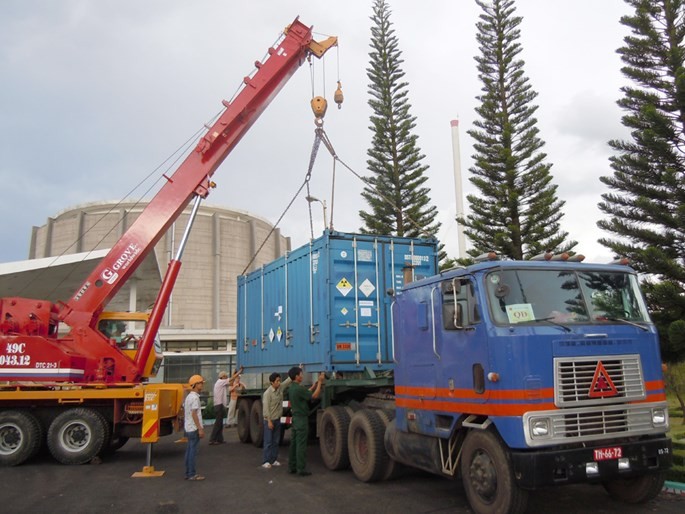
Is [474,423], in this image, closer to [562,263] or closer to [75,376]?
[562,263]

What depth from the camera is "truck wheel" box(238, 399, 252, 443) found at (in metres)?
13.3

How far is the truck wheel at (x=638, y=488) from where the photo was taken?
237 inches

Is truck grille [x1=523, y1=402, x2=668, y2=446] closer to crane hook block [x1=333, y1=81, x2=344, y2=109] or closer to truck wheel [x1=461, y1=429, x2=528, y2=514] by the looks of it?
truck wheel [x1=461, y1=429, x2=528, y2=514]

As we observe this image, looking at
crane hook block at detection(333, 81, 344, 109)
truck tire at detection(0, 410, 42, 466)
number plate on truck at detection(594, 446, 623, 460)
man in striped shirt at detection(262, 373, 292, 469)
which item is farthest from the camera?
crane hook block at detection(333, 81, 344, 109)

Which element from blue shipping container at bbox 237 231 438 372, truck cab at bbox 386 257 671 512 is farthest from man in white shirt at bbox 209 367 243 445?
truck cab at bbox 386 257 671 512

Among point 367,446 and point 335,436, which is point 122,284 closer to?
point 335,436

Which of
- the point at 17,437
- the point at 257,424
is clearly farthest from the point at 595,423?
the point at 17,437

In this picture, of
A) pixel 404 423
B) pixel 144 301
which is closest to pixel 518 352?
pixel 404 423

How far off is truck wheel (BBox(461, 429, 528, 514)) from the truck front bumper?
0.13 m

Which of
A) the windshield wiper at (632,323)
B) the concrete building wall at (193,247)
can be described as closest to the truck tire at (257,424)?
the windshield wiper at (632,323)

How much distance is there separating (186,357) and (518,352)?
64.6 ft

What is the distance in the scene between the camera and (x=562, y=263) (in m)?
6.22

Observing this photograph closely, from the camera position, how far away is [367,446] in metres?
7.97

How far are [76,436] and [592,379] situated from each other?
911cm
